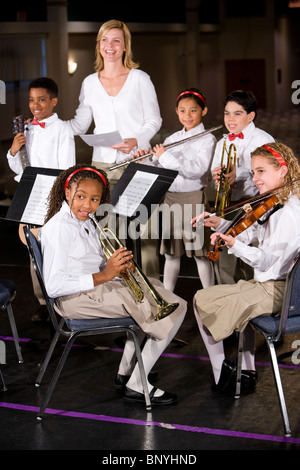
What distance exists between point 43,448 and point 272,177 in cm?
157

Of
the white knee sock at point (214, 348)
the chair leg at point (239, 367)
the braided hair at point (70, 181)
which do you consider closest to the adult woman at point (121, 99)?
the braided hair at point (70, 181)

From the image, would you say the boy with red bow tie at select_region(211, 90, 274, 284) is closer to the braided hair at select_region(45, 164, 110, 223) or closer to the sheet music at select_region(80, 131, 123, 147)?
the sheet music at select_region(80, 131, 123, 147)

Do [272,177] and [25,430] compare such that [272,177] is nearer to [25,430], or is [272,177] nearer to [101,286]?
[101,286]

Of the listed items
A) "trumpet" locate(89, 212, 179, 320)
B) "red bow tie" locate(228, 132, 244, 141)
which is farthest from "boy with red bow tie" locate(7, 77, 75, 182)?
"trumpet" locate(89, 212, 179, 320)

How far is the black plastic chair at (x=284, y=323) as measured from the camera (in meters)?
3.12

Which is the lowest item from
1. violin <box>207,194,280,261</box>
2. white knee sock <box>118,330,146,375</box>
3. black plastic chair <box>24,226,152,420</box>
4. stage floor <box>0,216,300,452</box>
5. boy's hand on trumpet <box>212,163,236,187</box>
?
stage floor <box>0,216,300,452</box>

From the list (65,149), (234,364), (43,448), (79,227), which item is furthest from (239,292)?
(65,149)

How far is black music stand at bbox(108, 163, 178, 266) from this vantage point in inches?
156

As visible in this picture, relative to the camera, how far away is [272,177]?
348 cm

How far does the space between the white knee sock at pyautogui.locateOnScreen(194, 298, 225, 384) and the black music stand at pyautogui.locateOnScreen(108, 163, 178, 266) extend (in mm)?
701

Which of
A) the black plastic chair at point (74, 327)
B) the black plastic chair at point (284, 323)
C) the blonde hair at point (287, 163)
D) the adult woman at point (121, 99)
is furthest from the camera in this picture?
the adult woman at point (121, 99)

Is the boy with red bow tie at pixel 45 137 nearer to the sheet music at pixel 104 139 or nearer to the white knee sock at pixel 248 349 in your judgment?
the sheet music at pixel 104 139

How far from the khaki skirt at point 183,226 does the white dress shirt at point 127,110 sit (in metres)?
0.46
